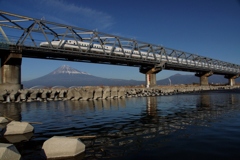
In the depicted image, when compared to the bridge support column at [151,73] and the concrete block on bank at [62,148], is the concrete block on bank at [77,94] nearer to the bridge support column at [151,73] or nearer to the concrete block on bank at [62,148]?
the concrete block on bank at [62,148]

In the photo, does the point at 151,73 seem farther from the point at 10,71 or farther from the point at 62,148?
the point at 62,148

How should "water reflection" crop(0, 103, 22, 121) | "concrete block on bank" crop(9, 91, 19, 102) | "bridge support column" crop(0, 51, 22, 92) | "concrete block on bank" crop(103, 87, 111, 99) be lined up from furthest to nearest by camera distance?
→ "concrete block on bank" crop(103, 87, 111, 99), "bridge support column" crop(0, 51, 22, 92), "concrete block on bank" crop(9, 91, 19, 102), "water reflection" crop(0, 103, 22, 121)

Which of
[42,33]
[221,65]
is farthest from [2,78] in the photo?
[221,65]

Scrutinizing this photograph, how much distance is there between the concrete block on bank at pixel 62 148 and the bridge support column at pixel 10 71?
39.4 metres

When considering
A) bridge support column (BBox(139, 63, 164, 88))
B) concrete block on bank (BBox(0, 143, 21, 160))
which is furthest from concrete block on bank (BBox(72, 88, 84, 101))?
bridge support column (BBox(139, 63, 164, 88))

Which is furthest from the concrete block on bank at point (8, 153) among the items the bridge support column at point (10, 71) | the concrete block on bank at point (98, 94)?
the bridge support column at point (10, 71)

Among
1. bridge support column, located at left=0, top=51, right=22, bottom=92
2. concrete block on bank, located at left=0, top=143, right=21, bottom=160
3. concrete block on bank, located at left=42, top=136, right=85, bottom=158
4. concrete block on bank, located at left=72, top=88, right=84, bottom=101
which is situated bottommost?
concrete block on bank, located at left=42, top=136, right=85, bottom=158

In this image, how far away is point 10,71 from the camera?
143 ft

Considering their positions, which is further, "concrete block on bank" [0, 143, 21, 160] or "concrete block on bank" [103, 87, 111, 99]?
"concrete block on bank" [103, 87, 111, 99]

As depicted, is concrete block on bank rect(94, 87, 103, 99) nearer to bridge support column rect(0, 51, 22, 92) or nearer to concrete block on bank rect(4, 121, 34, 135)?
bridge support column rect(0, 51, 22, 92)

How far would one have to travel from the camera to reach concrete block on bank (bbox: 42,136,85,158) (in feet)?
27.0

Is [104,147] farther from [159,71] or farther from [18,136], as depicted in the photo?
[159,71]

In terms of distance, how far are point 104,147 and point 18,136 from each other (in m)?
6.00

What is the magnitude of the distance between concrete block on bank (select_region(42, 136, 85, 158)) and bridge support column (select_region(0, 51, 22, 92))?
39.4 m
